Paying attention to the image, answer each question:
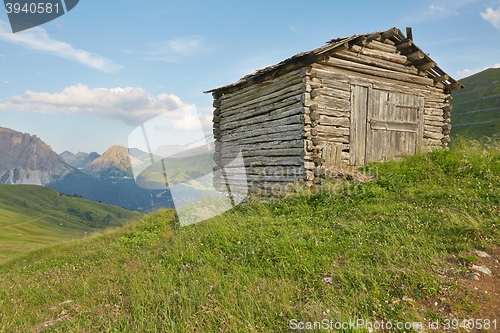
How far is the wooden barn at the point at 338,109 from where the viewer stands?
403 inches

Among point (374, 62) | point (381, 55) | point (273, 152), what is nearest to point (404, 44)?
point (381, 55)

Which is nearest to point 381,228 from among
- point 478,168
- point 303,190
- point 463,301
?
point 463,301

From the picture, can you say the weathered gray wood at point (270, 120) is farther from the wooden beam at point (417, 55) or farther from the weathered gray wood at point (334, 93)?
the wooden beam at point (417, 55)

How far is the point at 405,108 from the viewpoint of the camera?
40.4 feet

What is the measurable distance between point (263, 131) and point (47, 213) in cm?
14204

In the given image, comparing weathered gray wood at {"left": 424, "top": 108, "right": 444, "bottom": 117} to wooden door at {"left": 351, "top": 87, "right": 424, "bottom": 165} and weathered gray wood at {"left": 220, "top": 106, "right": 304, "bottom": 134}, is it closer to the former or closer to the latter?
wooden door at {"left": 351, "top": 87, "right": 424, "bottom": 165}

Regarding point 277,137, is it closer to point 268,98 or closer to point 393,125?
point 268,98

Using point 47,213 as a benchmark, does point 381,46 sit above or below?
above

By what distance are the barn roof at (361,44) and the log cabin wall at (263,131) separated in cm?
26

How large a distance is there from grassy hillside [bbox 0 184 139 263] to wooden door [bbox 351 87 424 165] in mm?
88983

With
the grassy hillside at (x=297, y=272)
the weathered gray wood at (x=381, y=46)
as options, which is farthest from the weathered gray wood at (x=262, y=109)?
the grassy hillside at (x=297, y=272)

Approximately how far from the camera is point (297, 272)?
4.55 m

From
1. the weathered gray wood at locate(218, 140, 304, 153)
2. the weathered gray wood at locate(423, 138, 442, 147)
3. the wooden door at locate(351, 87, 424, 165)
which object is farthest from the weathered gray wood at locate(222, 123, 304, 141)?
the weathered gray wood at locate(423, 138, 442, 147)

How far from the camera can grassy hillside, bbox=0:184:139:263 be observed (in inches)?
3804
